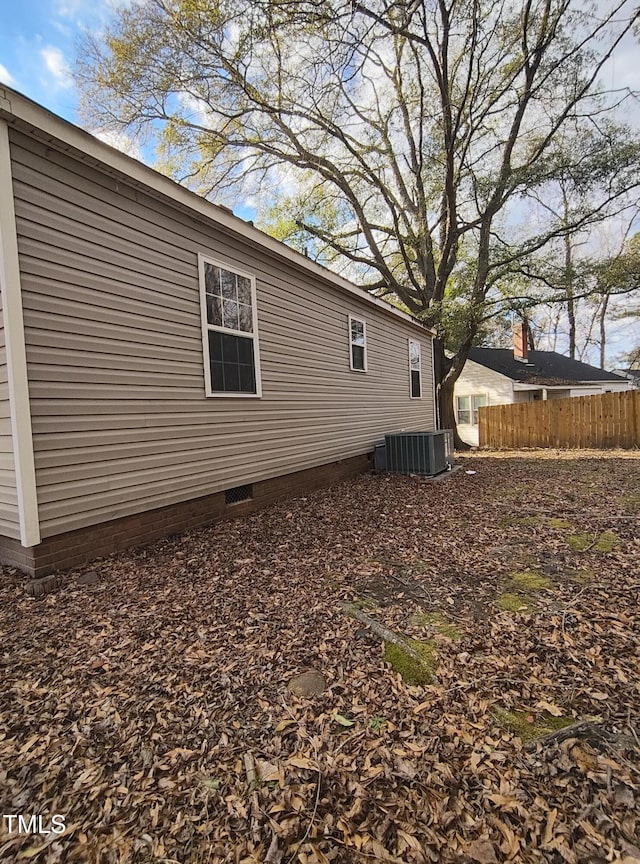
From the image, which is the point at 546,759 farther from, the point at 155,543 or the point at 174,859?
the point at 155,543

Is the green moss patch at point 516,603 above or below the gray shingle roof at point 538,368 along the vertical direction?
below

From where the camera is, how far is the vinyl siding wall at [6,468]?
3.31m

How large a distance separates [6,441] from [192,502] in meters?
2.03

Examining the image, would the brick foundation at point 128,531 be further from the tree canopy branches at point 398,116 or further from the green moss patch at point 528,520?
the tree canopy branches at point 398,116

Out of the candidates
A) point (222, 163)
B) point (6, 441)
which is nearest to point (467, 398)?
point (222, 163)

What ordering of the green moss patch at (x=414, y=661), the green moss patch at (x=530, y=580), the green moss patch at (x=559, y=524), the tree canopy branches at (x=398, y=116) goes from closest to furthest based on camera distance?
the green moss patch at (x=414, y=661) < the green moss patch at (x=530, y=580) < the green moss patch at (x=559, y=524) < the tree canopy branches at (x=398, y=116)

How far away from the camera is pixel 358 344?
9258 millimetres

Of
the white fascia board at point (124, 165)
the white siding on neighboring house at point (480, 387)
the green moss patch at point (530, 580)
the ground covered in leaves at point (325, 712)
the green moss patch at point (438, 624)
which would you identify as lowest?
the green moss patch at point (530, 580)

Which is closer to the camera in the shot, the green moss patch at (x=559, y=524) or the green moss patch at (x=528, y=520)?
the green moss patch at (x=559, y=524)

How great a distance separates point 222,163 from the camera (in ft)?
45.1

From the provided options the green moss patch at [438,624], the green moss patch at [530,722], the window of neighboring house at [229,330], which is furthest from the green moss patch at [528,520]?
the window of neighboring house at [229,330]

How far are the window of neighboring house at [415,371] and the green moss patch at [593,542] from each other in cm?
798

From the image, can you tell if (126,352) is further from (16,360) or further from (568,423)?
(568,423)

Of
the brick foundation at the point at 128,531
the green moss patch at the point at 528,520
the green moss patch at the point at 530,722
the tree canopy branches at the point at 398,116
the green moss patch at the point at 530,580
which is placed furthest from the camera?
the tree canopy branches at the point at 398,116
